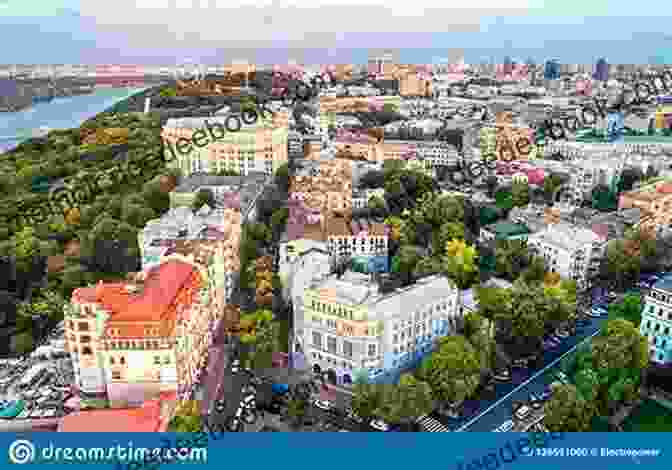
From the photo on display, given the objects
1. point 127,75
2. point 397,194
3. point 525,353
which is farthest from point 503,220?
point 127,75

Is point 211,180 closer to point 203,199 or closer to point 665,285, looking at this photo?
point 203,199

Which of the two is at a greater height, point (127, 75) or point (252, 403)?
point (127, 75)

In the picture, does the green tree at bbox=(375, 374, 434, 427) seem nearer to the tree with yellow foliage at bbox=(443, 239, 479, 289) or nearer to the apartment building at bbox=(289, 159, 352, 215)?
the tree with yellow foliage at bbox=(443, 239, 479, 289)

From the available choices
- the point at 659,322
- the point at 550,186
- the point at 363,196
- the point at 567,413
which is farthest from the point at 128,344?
the point at 550,186

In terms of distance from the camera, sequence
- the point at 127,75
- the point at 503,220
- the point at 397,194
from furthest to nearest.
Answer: the point at 127,75 → the point at 397,194 → the point at 503,220

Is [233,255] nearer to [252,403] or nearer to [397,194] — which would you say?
[252,403]

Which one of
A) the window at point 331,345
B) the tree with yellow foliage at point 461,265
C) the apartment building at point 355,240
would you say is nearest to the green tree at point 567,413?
the window at point 331,345
